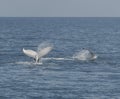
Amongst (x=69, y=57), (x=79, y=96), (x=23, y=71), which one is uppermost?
(x=69, y=57)

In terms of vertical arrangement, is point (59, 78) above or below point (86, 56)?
below

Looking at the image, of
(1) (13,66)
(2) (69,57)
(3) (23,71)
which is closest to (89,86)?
(3) (23,71)

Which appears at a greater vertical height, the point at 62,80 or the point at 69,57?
the point at 69,57

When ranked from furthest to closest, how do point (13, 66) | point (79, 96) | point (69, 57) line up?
point (69, 57) → point (13, 66) → point (79, 96)

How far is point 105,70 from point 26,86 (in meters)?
14.2

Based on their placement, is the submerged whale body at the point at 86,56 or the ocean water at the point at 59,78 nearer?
the ocean water at the point at 59,78

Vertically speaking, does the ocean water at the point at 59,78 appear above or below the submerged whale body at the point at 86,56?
below

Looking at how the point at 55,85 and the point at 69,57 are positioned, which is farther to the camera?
the point at 69,57

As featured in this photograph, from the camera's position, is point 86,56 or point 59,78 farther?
point 86,56

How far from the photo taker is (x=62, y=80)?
65.4 meters

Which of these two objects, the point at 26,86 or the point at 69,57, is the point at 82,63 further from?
the point at 26,86

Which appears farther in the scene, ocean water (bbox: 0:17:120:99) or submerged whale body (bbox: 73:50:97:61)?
submerged whale body (bbox: 73:50:97:61)

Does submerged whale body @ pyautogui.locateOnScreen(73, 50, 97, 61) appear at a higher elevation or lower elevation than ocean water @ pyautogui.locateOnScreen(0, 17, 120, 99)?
higher

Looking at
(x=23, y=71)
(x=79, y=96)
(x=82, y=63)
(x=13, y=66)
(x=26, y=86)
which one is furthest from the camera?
(x=82, y=63)
